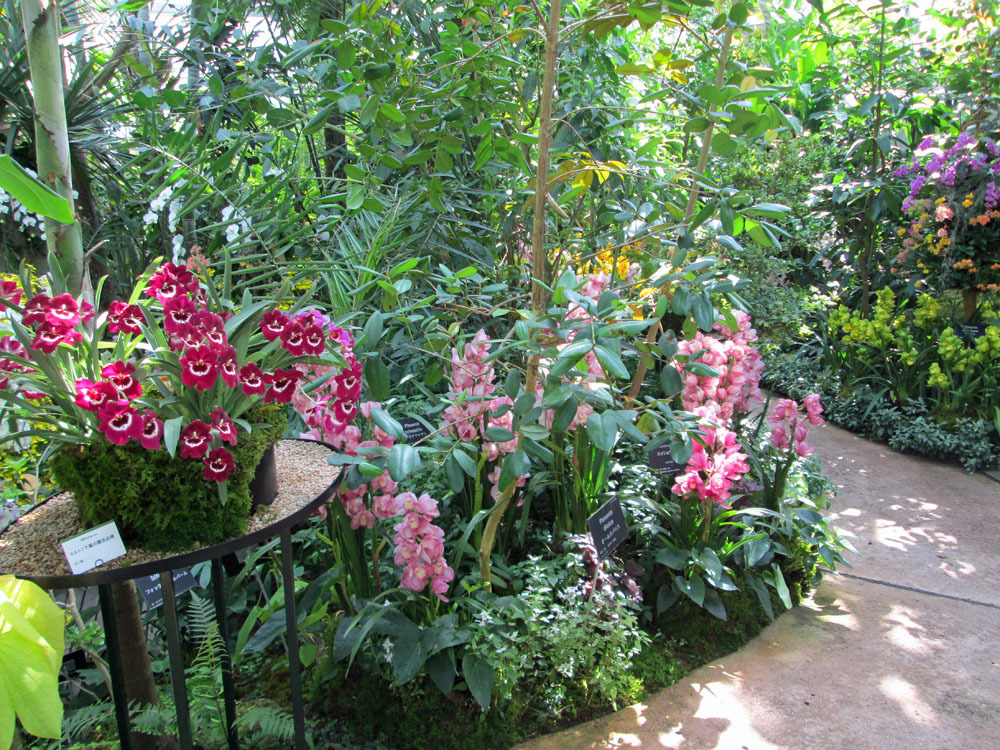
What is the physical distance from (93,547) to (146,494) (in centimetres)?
11

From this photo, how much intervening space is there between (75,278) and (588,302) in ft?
3.12

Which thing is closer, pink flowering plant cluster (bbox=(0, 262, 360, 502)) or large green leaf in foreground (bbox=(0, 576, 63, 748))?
large green leaf in foreground (bbox=(0, 576, 63, 748))

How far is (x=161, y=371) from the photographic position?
4.19 feet

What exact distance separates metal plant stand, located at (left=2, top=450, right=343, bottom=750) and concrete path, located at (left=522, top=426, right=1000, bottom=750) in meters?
0.73

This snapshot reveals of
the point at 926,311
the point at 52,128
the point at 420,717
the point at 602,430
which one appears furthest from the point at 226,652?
the point at 926,311

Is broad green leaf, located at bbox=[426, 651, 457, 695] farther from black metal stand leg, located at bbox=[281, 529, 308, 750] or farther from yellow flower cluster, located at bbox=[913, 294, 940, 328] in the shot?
yellow flower cluster, located at bbox=[913, 294, 940, 328]

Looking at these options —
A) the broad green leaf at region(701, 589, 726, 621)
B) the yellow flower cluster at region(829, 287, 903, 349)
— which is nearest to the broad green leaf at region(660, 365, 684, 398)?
the broad green leaf at region(701, 589, 726, 621)

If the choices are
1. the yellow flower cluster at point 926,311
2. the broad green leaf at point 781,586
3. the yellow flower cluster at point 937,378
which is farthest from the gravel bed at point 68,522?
the yellow flower cluster at point 926,311

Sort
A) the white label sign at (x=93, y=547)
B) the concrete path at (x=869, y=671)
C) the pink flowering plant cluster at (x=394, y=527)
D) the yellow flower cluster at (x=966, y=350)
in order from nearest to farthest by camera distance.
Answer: the white label sign at (x=93, y=547) → the pink flowering plant cluster at (x=394, y=527) → the concrete path at (x=869, y=671) → the yellow flower cluster at (x=966, y=350)

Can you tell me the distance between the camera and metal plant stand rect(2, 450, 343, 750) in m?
1.06

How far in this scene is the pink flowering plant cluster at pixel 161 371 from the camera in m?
1.08

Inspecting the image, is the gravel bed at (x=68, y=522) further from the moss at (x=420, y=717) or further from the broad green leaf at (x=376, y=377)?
the moss at (x=420, y=717)

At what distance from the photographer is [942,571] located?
8.96 ft

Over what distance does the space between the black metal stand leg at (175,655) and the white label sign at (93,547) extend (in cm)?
9
